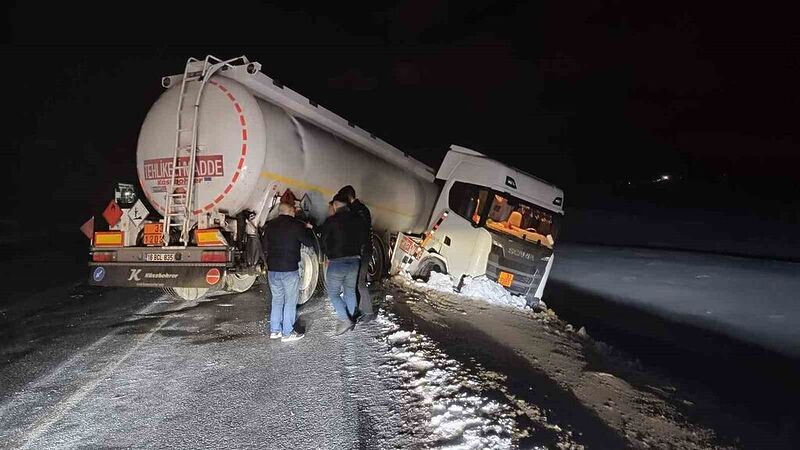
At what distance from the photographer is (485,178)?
9.93 metres

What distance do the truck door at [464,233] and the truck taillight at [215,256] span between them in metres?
4.74

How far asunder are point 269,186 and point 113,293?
4.64 m

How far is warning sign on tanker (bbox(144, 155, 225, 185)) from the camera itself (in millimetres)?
6543

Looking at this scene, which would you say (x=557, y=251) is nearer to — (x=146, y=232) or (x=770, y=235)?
(x=770, y=235)

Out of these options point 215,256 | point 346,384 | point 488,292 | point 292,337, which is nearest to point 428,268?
point 488,292

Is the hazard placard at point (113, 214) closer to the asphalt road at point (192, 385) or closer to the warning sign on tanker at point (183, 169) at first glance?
the warning sign on tanker at point (183, 169)

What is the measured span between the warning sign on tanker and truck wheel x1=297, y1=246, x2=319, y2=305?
1.65 metres

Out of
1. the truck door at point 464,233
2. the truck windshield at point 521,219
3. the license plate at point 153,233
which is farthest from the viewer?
the truck windshield at point 521,219

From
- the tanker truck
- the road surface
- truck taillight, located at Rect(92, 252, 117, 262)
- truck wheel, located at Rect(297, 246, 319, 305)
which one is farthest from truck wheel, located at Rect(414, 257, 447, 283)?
truck taillight, located at Rect(92, 252, 117, 262)

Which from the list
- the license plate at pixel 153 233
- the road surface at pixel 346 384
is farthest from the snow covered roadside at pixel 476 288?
the license plate at pixel 153 233

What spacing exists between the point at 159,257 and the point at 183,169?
117cm

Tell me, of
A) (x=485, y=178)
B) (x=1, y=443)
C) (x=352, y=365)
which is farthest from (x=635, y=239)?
(x=1, y=443)

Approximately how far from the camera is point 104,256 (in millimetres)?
6875

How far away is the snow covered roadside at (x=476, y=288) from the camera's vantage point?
9.38 m
